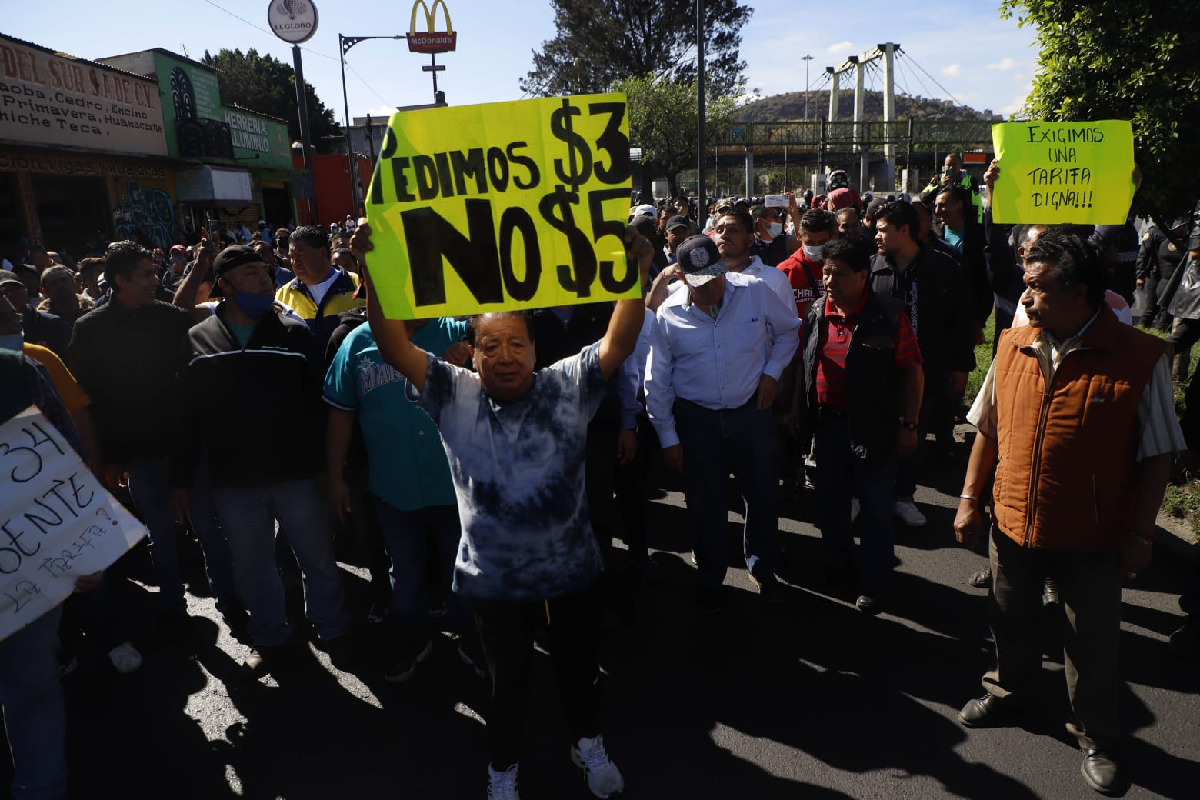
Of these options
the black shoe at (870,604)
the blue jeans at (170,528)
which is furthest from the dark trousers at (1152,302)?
the blue jeans at (170,528)

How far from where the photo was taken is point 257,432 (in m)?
3.63

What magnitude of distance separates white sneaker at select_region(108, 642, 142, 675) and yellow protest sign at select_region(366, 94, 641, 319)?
2826 millimetres

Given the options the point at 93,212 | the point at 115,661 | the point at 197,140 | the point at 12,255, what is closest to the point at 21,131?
the point at 12,255

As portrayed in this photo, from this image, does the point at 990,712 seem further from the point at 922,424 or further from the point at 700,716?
the point at 922,424

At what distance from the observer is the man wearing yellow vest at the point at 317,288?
15.4 ft

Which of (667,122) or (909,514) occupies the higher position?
(667,122)

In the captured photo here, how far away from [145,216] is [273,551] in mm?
21327

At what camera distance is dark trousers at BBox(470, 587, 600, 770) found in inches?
109

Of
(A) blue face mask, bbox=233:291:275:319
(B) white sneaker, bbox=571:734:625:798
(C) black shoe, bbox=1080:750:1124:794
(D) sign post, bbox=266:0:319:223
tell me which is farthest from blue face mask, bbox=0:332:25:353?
(D) sign post, bbox=266:0:319:223

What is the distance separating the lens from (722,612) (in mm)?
4309

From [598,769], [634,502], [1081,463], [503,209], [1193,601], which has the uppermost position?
[503,209]

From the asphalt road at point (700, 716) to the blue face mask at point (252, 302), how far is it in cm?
169

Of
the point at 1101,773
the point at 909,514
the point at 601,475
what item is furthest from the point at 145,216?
the point at 1101,773

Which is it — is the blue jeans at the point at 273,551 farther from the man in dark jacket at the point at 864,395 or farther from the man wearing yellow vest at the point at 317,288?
the man in dark jacket at the point at 864,395
